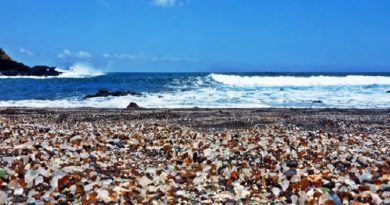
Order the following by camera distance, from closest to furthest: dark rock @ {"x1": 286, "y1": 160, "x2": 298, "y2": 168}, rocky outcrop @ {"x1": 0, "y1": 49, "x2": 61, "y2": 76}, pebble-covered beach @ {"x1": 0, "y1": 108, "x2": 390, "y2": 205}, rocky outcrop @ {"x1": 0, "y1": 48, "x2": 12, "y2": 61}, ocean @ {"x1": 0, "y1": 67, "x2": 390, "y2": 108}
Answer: pebble-covered beach @ {"x1": 0, "y1": 108, "x2": 390, "y2": 205}
dark rock @ {"x1": 286, "y1": 160, "x2": 298, "y2": 168}
ocean @ {"x1": 0, "y1": 67, "x2": 390, "y2": 108}
rocky outcrop @ {"x1": 0, "y1": 49, "x2": 61, "y2": 76}
rocky outcrop @ {"x1": 0, "y1": 48, "x2": 12, "y2": 61}

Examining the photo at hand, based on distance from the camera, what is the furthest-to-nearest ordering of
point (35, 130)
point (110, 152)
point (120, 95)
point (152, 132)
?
1. point (120, 95)
2. point (152, 132)
3. point (35, 130)
4. point (110, 152)

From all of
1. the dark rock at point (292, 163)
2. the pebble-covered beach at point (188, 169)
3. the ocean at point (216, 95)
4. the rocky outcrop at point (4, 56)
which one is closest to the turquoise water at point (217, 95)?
the ocean at point (216, 95)

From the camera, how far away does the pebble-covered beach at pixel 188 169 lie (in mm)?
4035

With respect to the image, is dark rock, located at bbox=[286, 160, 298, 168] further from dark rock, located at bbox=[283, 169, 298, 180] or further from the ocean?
the ocean

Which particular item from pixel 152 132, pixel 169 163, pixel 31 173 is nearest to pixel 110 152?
pixel 169 163

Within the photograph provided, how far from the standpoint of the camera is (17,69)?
81.2 metres

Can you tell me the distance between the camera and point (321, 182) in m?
4.45

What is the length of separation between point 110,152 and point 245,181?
2.38m

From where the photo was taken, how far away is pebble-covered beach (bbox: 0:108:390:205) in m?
4.04

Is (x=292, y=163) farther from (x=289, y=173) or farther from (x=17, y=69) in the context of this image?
(x=17, y=69)

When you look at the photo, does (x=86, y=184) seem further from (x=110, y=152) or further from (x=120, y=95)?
(x=120, y=95)

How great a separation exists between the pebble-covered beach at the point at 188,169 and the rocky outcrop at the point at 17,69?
245 ft

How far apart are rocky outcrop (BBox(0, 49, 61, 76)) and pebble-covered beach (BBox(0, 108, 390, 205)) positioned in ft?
245

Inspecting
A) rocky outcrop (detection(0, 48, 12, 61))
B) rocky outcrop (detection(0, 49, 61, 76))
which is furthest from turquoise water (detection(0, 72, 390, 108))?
rocky outcrop (detection(0, 48, 12, 61))
